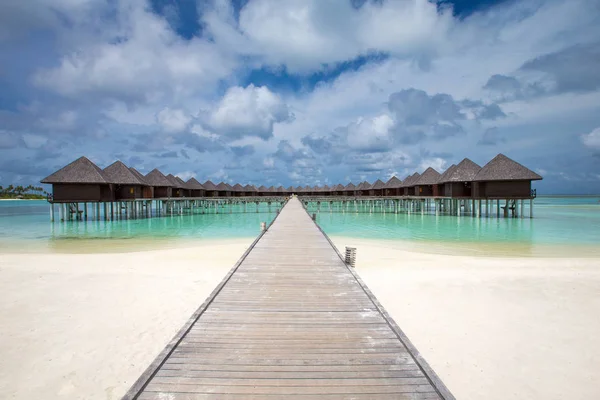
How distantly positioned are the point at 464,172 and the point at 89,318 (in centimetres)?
2679

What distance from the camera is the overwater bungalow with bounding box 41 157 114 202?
2294 centimetres

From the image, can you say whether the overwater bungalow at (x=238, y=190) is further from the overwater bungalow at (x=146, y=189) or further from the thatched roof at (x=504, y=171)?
the thatched roof at (x=504, y=171)

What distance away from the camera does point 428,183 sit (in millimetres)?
31266

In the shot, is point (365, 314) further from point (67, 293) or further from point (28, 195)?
point (28, 195)

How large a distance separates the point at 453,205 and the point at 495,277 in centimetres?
Result: 2574

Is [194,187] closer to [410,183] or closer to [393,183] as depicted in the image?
[393,183]

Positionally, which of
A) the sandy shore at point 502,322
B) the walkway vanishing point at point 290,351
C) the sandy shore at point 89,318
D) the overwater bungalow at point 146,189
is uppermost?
the overwater bungalow at point 146,189

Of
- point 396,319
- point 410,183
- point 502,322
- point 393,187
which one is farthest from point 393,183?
point 396,319

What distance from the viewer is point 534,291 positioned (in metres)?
7.21

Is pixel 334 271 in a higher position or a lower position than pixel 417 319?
higher

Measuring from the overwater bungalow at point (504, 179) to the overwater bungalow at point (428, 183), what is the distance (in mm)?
5875

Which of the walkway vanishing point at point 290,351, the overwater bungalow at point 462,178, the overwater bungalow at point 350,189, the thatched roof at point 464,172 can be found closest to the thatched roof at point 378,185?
the overwater bungalow at point 350,189

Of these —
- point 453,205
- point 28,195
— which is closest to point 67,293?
point 453,205

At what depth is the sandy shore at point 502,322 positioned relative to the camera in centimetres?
393
